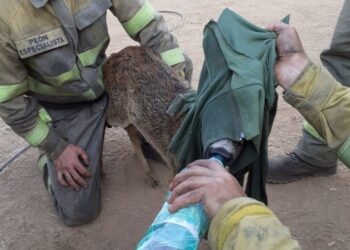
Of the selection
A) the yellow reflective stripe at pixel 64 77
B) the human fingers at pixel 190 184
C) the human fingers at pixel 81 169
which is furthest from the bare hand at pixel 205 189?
the human fingers at pixel 81 169

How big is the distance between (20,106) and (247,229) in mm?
2248

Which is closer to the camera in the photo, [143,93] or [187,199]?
[187,199]

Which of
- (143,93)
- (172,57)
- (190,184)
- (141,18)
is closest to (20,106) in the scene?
(143,93)

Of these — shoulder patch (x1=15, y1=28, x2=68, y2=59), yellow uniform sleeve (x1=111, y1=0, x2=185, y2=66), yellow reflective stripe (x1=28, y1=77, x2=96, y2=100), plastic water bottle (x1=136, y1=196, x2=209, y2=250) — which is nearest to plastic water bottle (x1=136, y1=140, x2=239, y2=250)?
plastic water bottle (x1=136, y1=196, x2=209, y2=250)

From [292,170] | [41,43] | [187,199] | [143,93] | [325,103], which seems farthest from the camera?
[292,170]

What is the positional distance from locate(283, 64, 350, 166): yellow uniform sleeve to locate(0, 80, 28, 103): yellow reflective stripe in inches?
73.2

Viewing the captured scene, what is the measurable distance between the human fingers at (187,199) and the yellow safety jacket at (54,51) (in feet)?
6.19

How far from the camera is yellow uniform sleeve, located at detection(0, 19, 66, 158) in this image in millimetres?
3287

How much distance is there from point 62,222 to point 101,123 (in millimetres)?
818

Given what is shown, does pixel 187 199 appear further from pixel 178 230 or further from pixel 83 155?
pixel 83 155

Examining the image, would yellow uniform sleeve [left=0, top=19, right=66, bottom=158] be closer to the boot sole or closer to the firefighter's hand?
the firefighter's hand

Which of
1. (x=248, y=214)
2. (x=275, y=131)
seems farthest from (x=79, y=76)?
(x=248, y=214)

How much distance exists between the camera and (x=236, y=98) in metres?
2.28

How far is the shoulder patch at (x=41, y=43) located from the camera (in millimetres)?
3266
